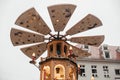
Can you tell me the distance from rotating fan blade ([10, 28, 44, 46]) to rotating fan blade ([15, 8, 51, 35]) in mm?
359

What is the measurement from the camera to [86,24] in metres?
11.0

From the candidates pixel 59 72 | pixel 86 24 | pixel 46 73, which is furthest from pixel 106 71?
pixel 46 73

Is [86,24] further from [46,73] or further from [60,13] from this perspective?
[46,73]

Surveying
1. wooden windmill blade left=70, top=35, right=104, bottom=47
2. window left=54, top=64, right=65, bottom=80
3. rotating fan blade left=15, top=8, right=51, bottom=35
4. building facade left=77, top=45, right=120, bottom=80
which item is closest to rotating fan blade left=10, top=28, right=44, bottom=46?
rotating fan blade left=15, top=8, right=51, bottom=35

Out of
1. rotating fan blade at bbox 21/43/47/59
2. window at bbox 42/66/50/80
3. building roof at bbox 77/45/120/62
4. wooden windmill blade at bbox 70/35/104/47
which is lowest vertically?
window at bbox 42/66/50/80

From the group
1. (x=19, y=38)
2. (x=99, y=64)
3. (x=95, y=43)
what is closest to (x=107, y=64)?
(x=99, y=64)

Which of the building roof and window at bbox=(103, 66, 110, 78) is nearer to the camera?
window at bbox=(103, 66, 110, 78)

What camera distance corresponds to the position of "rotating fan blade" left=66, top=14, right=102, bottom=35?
10.8m

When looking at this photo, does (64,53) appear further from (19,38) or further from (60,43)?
(19,38)

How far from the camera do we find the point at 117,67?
2727 centimetres

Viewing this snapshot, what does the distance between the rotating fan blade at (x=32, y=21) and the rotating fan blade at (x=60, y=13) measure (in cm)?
50

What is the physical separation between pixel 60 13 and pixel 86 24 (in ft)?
4.38

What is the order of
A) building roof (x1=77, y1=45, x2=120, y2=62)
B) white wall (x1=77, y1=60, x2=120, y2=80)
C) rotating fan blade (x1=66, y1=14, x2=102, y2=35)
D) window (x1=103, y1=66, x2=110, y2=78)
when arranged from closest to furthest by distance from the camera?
rotating fan blade (x1=66, y1=14, x2=102, y2=35) < white wall (x1=77, y1=60, x2=120, y2=80) < window (x1=103, y1=66, x2=110, y2=78) < building roof (x1=77, y1=45, x2=120, y2=62)

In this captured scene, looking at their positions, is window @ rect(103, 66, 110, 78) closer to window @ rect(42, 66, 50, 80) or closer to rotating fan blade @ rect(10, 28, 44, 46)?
rotating fan blade @ rect(10, 28, 44, 46)
